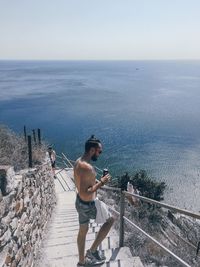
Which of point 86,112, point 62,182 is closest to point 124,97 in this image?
point 86,112

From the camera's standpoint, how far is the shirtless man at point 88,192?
456 centimetres

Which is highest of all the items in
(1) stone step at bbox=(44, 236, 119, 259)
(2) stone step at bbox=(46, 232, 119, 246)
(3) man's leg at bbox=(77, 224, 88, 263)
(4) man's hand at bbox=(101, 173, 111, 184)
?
(4) man's hand at bbox=(101, 173, 111, 184)

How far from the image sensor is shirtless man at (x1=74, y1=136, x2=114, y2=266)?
456 cm

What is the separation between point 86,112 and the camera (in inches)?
2454

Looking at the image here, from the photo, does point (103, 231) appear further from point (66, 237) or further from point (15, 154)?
point (15, 154)

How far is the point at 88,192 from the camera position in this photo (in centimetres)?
457

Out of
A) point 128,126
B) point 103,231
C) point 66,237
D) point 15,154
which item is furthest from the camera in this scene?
point 128,126

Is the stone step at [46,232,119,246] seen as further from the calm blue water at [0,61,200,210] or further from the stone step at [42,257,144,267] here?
the calm blue water at [0,61,200,210]

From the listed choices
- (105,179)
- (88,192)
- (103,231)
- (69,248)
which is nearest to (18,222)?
(88,192)

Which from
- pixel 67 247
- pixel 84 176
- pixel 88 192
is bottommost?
pixel 67 247

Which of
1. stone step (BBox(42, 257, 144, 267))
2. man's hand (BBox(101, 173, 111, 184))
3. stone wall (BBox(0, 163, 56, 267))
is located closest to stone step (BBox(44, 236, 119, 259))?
stone wall (BBox(0, 163, 56, 267))

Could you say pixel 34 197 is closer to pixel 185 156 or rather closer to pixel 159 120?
pixel 185 156

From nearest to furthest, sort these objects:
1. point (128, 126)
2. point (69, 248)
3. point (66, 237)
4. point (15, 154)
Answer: point (69, 248) → point (66, 237) → point (15, 154) → point (128, 126)

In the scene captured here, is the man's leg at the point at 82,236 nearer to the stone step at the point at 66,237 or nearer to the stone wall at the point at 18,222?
the stone wall at the point at 18,222
